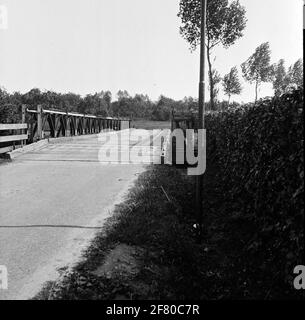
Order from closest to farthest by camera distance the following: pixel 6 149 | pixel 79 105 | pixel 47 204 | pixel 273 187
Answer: pixel 273 187, pixel 47 204, pixel 6 149, pixel 79 105

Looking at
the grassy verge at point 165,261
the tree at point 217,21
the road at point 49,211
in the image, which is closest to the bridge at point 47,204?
the road at point 49,211

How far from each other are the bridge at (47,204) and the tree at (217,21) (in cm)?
1815

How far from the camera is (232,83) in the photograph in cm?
4300

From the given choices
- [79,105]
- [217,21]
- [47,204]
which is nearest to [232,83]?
[217,21]

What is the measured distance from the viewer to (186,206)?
6891 millimetres

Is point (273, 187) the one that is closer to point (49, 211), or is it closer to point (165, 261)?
point (165, 261)

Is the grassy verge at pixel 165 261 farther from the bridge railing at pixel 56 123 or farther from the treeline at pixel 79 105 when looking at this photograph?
the bridge railing at pixel 56 123

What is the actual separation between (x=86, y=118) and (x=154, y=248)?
24.1 meters

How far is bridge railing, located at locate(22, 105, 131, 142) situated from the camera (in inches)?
606

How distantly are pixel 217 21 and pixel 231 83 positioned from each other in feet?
49.8

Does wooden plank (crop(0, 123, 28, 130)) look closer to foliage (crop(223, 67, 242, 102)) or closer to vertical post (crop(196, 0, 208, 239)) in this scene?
vertical post (crop(196, 0, 208, 239))

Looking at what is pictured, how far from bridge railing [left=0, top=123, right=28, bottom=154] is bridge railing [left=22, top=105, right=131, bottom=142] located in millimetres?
926
